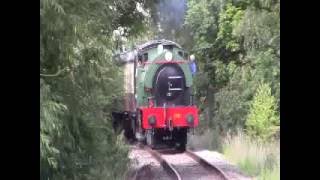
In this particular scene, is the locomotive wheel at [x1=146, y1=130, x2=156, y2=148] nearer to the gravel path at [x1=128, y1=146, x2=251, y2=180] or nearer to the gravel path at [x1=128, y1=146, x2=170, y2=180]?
the gravel path at [x1=128, y1=146, x2=251, y2=180]

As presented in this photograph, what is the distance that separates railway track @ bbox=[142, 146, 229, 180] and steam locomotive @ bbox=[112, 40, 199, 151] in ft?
1.88

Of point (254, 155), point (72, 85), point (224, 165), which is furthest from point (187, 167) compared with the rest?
point (72, 85)

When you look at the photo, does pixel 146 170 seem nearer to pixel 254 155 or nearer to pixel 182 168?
pixel 182 168

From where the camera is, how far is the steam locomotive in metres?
14.7

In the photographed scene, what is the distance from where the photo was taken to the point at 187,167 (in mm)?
12156

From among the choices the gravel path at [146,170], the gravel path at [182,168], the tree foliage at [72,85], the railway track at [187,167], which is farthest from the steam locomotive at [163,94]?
the tree foliage at [72,85]

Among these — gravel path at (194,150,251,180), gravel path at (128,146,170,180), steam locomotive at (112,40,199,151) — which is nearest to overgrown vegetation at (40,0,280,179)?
gravel path at (194,150,251,180)

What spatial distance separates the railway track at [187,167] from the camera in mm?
10836

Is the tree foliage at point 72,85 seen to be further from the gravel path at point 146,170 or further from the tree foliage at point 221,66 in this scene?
the tree foliage at point 221,66

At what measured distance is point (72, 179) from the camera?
6.97 m

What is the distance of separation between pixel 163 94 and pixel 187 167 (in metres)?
3.33

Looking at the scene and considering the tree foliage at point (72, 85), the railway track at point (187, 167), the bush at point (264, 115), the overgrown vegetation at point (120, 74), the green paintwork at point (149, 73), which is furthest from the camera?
the green paintwork at point (149, 73)

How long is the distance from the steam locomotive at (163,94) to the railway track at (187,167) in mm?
572
